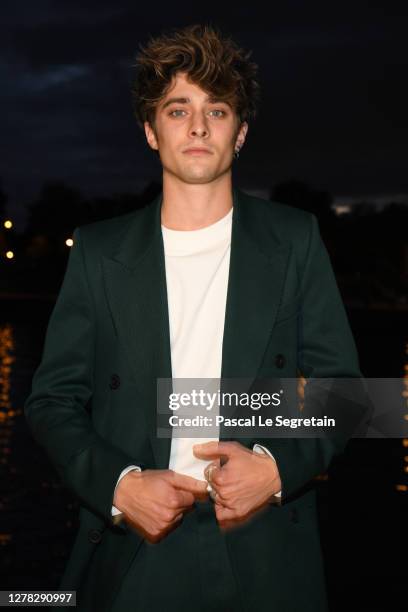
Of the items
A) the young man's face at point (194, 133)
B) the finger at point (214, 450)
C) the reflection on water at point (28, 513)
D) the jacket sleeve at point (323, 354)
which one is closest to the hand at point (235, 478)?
the finger at point (214, 450)

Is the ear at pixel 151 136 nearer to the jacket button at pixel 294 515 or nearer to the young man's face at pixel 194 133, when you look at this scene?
the young man's face at pixel 194 133

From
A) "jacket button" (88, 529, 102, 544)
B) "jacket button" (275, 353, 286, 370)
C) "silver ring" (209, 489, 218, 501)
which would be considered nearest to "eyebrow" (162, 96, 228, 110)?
"jacket button" (275, 353, 286, 370)

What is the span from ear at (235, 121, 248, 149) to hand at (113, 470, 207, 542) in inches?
47.0

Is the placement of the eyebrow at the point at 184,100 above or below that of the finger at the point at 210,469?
above

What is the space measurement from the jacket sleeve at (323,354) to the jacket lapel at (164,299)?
111 millimetres

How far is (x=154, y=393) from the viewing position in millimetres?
3084

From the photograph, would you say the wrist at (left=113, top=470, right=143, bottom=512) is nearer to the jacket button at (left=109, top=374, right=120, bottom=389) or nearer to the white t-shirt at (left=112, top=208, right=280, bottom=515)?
the white t-shirt at (left=112, top=208, right=280, bottom=515)

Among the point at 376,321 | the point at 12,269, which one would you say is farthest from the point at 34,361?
the point at 12,269

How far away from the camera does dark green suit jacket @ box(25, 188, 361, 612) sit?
3.03 m

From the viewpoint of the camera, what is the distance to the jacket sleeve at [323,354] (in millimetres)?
3078

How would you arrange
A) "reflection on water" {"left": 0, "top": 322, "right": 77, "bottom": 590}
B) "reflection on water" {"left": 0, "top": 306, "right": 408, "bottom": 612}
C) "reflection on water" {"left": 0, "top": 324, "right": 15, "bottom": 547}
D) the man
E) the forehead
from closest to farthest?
the man, the forehead, "reflection on water" {"left": 0, "top": 306, "right": 408, "bottom": 612}, "reflection on water" {"left": 0, "top": 322, "right": 77, "bottom": 590}, "reflection on water" {"left": 0, "top": 324, "right": 15, "bottom": 547}

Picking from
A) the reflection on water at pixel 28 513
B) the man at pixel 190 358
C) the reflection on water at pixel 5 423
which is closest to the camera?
the man at pixel 190 358

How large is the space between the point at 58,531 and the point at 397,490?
4152 mm

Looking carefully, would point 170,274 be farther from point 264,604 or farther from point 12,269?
point 12,269
